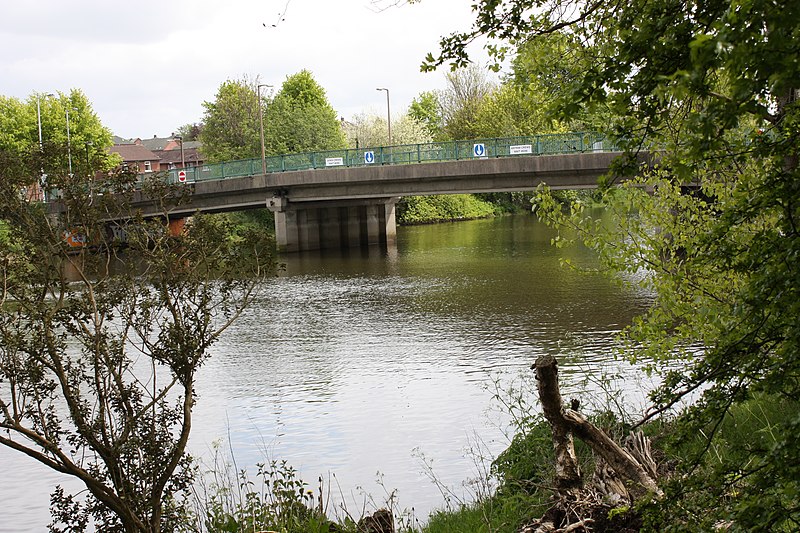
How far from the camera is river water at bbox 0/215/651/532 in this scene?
10781 millimetres

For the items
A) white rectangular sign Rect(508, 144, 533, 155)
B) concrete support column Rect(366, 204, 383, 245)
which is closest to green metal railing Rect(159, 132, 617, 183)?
white rectangular sign Rect(508, 144, 533, 155)

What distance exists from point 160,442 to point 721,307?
4754 millimetres

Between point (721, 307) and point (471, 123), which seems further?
point (471, 123)

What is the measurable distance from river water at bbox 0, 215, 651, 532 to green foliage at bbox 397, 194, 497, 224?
3527 centimetres

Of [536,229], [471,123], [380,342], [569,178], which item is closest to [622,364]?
[380,342]

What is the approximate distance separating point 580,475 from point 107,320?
13.4 feet

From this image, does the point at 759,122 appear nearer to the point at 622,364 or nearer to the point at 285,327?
the point at 622,364

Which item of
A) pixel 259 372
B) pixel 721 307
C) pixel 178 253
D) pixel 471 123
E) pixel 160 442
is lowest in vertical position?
pixel 259 372

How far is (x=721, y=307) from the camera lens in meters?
7.70

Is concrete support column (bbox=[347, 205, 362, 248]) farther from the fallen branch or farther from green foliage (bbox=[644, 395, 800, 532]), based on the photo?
green foliage (bbox=[644, 395, 800, 532])

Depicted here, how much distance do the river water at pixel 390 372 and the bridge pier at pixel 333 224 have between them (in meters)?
12.2

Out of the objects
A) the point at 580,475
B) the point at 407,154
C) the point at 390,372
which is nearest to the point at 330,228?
the point at 407,154

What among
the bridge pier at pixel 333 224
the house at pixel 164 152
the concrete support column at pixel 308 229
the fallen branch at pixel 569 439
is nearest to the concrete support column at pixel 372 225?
the bridge pier at pixel 333 224

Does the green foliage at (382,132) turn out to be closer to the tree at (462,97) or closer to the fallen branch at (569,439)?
the tree at (462,97)
